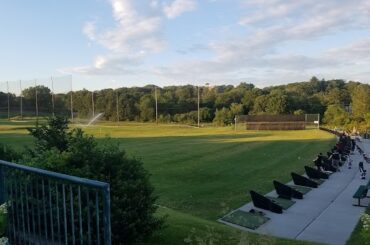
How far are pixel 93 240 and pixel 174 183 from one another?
45.2 feet

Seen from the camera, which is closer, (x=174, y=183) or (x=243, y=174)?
(x=174, y=183)

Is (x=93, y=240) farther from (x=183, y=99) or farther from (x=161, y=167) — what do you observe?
(x=183, y=99)

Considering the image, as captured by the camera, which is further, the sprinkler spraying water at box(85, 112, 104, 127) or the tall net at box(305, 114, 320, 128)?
the sprinkler spraying water at box(85, 112, 104, 127)

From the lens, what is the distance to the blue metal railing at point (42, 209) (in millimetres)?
5070

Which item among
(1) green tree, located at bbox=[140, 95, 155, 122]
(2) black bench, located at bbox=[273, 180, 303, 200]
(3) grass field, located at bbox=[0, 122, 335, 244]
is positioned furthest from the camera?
(1) green tree, located at bbox=[140, 95, 155, 122]

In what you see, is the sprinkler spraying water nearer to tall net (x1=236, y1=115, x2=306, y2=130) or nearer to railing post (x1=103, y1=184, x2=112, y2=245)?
tall net (x1=236, y1=115, x2=306, y2=130)

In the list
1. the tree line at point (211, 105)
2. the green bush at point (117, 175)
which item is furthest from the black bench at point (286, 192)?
the tree line at point (211, 105)

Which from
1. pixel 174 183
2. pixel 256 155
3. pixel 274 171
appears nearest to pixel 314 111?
pixel 256 155

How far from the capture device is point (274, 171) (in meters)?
24.6

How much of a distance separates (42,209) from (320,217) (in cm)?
1047

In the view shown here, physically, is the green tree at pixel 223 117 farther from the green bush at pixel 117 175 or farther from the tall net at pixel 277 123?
the green bush at pixel 117 175

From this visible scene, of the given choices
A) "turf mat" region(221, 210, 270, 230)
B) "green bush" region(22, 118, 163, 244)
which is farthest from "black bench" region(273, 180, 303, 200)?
"green bush" region(22, 118, 163, 244)

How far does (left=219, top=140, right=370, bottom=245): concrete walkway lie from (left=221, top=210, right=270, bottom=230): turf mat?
0.22m

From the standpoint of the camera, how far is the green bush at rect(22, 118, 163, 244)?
6.07 meters
